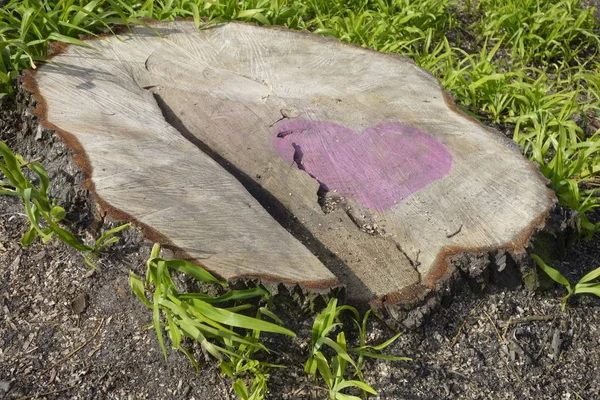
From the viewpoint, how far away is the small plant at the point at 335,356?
1.57m

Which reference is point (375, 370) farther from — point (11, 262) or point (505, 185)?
point (11, 262)

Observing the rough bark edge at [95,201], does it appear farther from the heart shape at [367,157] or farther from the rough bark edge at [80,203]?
the heart shape at [367,157]

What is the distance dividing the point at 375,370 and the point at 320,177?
1.94ft

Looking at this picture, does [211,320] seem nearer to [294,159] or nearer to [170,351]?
[170,351]

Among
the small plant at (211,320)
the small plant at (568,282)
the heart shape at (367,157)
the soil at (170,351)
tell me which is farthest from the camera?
the heart shape at (367,157)

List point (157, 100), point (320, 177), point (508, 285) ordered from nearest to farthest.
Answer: point (508, 285)
point (320, 177)
point (157, 100)

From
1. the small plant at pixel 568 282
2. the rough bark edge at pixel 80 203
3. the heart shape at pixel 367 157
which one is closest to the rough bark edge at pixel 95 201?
the rough bark edge at pixel 80 203

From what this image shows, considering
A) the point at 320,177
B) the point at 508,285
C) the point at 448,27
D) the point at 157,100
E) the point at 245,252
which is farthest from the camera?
the point at 448,27

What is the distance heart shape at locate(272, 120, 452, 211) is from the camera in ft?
6.44

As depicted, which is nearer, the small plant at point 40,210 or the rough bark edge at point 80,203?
the rough bark edge at point 80,203

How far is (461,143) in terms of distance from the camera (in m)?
2.08

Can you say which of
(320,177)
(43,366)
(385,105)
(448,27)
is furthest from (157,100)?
(448,27)

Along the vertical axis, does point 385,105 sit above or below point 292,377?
above

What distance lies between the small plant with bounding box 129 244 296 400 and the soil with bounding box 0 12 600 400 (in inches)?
2.5
